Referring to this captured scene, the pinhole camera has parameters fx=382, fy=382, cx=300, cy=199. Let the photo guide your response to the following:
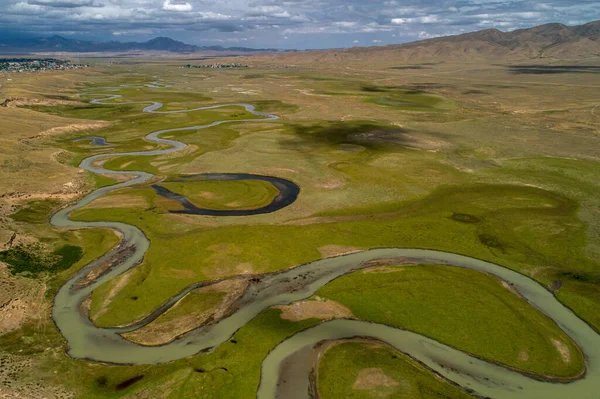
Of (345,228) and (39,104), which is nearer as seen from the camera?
(345,228)

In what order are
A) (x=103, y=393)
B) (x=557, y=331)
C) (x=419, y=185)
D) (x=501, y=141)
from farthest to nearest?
(x=501, y=141), (x=419, y=185), (x=557, y=331), (x=103, y=393)

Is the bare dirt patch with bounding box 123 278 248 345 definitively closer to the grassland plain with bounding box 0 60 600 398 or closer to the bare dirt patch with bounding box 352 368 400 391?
the grassland plain with bounding box 0 60 600 398

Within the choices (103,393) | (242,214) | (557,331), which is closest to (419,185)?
(242,214)

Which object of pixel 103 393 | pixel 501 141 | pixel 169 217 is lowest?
pixel 103 393

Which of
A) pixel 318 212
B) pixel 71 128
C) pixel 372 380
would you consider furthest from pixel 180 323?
pixel 71 128

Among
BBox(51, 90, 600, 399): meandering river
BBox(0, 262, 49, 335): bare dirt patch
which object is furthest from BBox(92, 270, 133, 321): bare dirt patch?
BBox(0, 262, 49, 335): bare dirt patch

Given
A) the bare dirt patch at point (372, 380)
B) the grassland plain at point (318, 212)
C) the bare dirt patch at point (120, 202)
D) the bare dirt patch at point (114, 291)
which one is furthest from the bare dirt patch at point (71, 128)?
the bare dirt patch at point (372, 380)

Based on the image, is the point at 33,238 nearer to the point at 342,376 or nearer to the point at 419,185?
the point at 342,376
